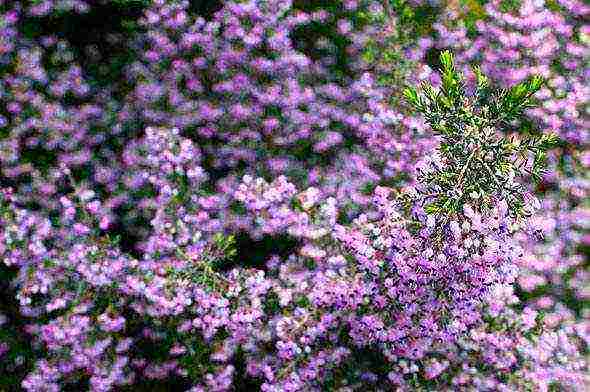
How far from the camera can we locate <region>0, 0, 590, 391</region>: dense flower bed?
3.10 m

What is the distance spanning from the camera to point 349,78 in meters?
4.96

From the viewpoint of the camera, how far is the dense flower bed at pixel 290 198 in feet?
10.2

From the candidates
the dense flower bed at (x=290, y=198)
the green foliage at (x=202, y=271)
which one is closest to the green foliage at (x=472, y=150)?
the dense flower bed at (x=290, y=198)

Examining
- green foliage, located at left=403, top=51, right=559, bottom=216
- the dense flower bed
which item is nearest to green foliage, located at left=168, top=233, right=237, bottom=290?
the dense flower bed

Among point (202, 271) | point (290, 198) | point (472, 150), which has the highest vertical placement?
point (472, 150)

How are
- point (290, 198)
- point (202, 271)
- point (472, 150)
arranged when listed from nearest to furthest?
point (472, 150)
point (202, 271)
point (290, 198)

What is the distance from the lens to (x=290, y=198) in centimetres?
386

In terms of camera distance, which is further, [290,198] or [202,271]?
[290,198]

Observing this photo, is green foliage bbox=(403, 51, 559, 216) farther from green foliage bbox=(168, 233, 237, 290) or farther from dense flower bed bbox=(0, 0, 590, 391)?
green foliage bbox=(168, 233, 237, 290)

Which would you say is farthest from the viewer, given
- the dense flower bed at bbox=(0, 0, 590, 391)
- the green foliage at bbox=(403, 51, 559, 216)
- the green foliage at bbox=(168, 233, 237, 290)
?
the green foliage at bbox=(168, 233, 237, 290)

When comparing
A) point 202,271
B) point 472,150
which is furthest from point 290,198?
point 472,150

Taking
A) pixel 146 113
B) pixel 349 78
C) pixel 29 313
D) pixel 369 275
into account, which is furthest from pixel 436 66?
pixel 29 313

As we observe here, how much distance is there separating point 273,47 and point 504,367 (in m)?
2.04

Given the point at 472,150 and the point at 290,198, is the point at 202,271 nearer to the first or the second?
the point at 290,198
